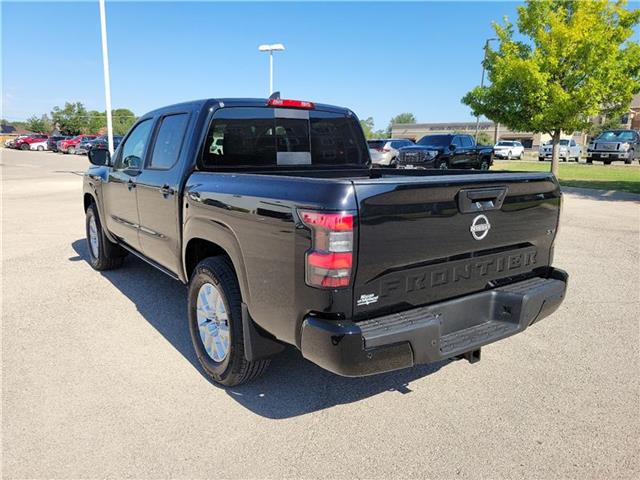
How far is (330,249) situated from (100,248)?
4510 millimetres

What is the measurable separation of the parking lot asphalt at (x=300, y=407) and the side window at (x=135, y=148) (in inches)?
55.3

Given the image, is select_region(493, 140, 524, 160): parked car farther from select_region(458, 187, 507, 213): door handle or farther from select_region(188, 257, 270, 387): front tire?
select_region(188, 257, 270, 387): front tire

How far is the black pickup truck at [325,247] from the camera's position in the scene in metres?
2.27

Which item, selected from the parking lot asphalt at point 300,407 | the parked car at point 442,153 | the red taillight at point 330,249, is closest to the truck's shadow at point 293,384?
the parking lot asphalt at point 300,407

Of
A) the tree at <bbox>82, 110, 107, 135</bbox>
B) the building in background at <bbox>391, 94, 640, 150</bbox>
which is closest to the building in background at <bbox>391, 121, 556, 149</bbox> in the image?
the building in background at <bbox>391, 94, 640, 150</bbox>

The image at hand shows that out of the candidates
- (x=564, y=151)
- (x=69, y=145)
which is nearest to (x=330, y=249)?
(x=564, y=151)

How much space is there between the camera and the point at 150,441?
263 centimetres

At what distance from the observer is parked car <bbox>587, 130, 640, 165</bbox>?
27.1 meters

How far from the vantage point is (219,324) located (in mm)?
3186

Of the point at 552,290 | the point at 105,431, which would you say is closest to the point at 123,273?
the point at 105,431

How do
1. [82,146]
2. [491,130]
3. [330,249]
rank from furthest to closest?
[491,130] → [82,146] → [330,249]

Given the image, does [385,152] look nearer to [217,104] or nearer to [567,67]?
[567,67]

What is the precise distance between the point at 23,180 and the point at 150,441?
19880 millimetres

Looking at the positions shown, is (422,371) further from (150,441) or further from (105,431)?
(105,431)
